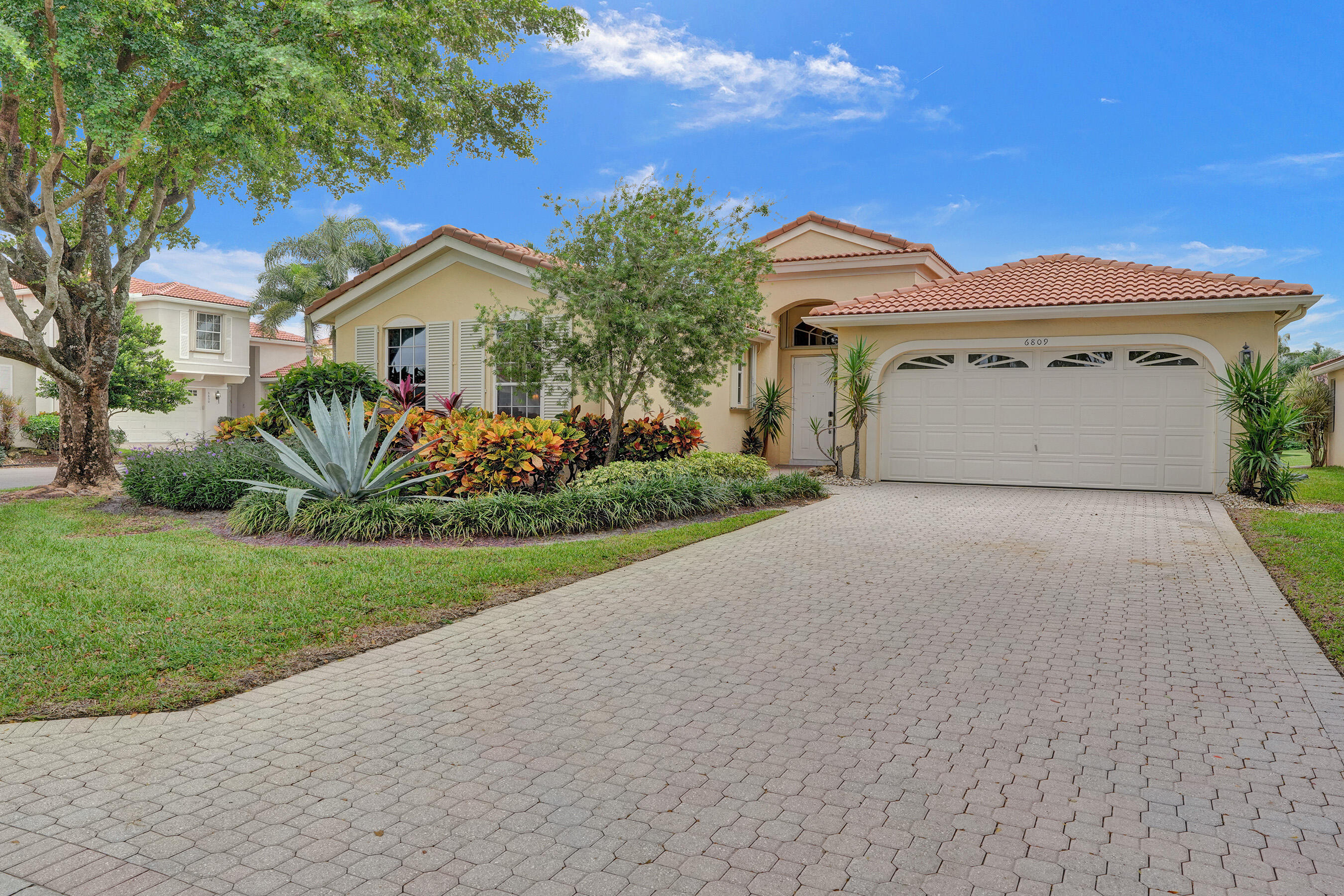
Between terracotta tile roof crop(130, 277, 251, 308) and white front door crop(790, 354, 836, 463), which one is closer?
white front door crop(790, 354, 836, 463)

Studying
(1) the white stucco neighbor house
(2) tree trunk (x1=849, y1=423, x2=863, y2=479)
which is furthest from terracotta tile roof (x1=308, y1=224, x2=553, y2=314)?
(1) the white stucco neighbor house

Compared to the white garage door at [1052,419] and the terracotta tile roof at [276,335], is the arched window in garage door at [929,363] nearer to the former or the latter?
the white garage door at [1052,419]

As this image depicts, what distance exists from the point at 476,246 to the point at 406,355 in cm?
280

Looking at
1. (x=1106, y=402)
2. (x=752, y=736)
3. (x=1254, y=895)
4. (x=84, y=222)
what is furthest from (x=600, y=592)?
(x=84, y=222)

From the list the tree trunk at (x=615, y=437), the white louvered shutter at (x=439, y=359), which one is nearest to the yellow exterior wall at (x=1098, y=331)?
the tree trunk at (x=615, y=437)

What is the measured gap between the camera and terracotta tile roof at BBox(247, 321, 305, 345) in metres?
38.0

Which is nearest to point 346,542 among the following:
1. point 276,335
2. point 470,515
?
point 470,515

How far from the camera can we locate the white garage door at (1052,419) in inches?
556

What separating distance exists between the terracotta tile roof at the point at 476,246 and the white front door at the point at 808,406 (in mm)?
7208

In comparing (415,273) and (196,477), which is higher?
(415,273)

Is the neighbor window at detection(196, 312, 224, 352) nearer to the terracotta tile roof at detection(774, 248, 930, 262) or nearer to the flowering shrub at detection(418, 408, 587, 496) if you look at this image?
the terracotta tile roof at detection(774, 248, 930, 262)

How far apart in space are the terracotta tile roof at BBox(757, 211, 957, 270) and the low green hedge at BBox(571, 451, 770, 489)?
20.4 ft

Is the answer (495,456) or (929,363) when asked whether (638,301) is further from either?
(929,363)

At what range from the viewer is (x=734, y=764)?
3744 mm
